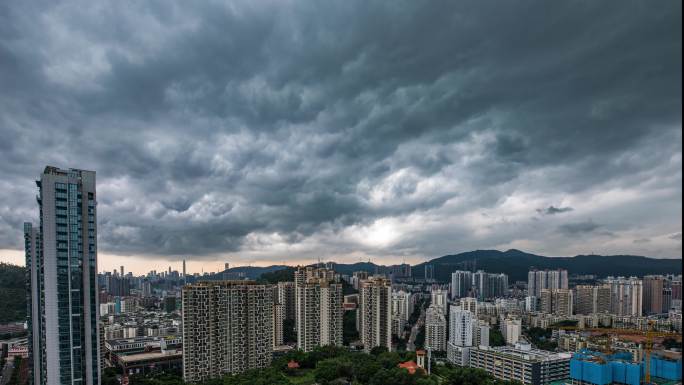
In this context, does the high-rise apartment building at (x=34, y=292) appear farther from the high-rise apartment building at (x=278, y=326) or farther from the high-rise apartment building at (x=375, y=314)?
the high-rise apartment building at (x=375, y=314)

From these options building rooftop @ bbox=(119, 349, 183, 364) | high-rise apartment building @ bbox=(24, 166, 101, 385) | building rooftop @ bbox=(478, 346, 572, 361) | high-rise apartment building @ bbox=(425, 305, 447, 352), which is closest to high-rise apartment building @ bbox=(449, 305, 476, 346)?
high-rise apartment building @ bbox=(425, 305, 447, 352)

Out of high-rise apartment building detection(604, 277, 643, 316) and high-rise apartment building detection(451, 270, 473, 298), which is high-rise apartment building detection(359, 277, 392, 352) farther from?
high-rise apartment building detection(451, 270, 473, 298)

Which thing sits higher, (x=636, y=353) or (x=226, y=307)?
(x=226, y=307)

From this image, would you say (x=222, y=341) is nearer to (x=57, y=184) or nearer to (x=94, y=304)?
(x=94, y=304)

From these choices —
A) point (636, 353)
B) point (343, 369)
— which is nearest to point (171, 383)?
point (343, 369)

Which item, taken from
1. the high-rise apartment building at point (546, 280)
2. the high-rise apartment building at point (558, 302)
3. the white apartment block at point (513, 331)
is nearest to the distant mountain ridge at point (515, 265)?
the high-rise apartment building at point (546, 280)

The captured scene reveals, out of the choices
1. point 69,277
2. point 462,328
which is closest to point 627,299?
point 462,328

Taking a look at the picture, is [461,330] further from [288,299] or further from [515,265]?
[515,265]
